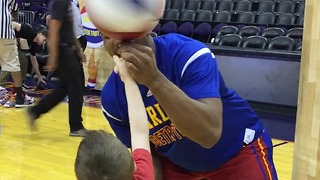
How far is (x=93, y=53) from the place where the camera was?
7688 millimetres

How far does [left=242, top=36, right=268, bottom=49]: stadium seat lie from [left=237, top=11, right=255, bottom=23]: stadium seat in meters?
1.25

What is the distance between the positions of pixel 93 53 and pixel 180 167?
5.88 m

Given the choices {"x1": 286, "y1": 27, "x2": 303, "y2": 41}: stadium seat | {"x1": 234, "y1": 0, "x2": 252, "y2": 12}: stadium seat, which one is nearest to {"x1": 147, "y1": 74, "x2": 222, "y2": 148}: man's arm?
{"x1": 286, "y1": 27, "x2": 303, "y2": 41}: stadium seat

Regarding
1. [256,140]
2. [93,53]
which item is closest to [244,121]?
[256,140]

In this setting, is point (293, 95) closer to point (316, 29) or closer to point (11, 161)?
point (11, 161)

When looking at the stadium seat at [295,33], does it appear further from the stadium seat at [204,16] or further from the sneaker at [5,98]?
the sneaker at [5,98]

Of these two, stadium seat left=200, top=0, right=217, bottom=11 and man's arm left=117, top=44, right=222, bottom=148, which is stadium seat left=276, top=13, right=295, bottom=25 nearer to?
stadium seat left=200, top=0, right=217, bottom=11

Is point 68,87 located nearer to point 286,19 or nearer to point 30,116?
point 30,116

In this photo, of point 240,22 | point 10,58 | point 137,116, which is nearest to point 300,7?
point 240,22

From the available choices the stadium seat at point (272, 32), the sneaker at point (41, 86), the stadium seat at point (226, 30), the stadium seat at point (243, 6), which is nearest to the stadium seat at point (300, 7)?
the stadium seat at point (243, 6)

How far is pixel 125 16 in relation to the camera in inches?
54.8

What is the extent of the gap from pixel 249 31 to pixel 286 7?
1.20 meters

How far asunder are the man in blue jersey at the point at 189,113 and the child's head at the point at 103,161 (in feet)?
0.59

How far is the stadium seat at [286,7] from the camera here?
819 centimetres
